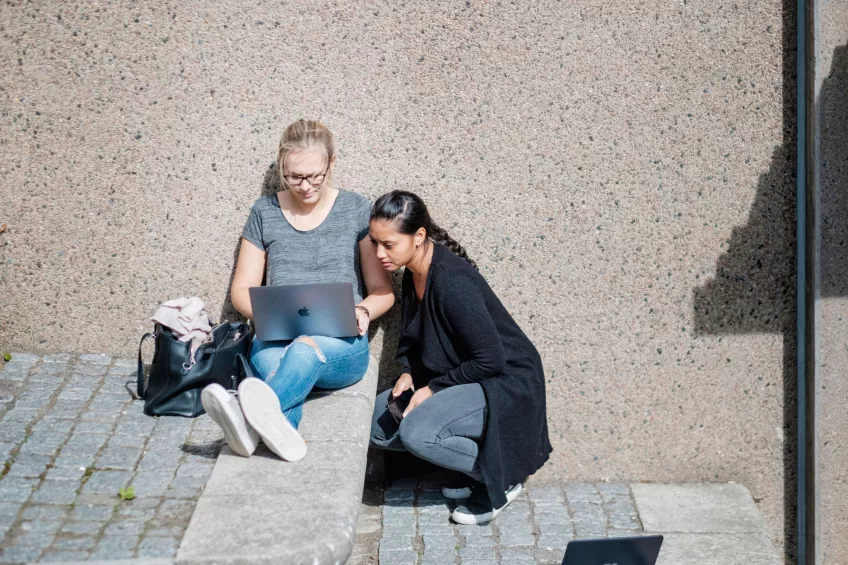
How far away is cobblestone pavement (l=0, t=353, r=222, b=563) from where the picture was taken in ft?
9.81

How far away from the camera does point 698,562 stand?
12.9 ft

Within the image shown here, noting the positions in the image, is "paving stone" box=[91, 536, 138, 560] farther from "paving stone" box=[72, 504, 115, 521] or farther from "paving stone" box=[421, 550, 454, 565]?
"paving stone" box=[421, 550, 454, 565]

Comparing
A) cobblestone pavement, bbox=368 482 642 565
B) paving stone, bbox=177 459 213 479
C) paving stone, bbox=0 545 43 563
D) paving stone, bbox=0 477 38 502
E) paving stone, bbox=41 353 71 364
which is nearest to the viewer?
paving stone, bbox=0 545 43 563

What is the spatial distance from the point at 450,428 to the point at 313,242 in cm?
113

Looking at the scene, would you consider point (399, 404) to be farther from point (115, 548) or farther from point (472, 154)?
point (115, 548)

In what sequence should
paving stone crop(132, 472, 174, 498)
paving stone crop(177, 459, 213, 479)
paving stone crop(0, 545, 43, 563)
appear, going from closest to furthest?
1. paving stone crop(0, 545, 43, 563)
2. paving stone crop(132, 472, 174, 498)
3. paving stone crop(177, 459, 213, 479)

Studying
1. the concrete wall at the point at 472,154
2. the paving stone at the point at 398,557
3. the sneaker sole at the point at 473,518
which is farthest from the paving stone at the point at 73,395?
the sneaker sole at the point at 473,518

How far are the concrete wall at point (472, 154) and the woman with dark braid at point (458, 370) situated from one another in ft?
1.66

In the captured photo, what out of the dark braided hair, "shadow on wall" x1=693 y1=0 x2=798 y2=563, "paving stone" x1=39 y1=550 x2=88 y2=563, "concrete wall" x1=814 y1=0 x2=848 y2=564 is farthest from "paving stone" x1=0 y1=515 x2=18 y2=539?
"concrete wall" x1=814 y1=0 x2=848 y2=564

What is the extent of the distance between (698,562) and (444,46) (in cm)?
277

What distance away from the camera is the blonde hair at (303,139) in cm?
396

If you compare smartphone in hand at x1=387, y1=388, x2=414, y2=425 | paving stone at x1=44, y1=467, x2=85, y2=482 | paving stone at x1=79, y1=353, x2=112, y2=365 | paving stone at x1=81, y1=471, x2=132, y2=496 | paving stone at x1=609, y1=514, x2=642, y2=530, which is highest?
paving stone at x1=79, y1=353, x2=112, y2=365

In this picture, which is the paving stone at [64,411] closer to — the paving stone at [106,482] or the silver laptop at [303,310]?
the paving stone at [106,482]

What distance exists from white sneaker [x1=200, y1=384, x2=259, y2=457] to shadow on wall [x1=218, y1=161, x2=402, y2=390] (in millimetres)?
1149
